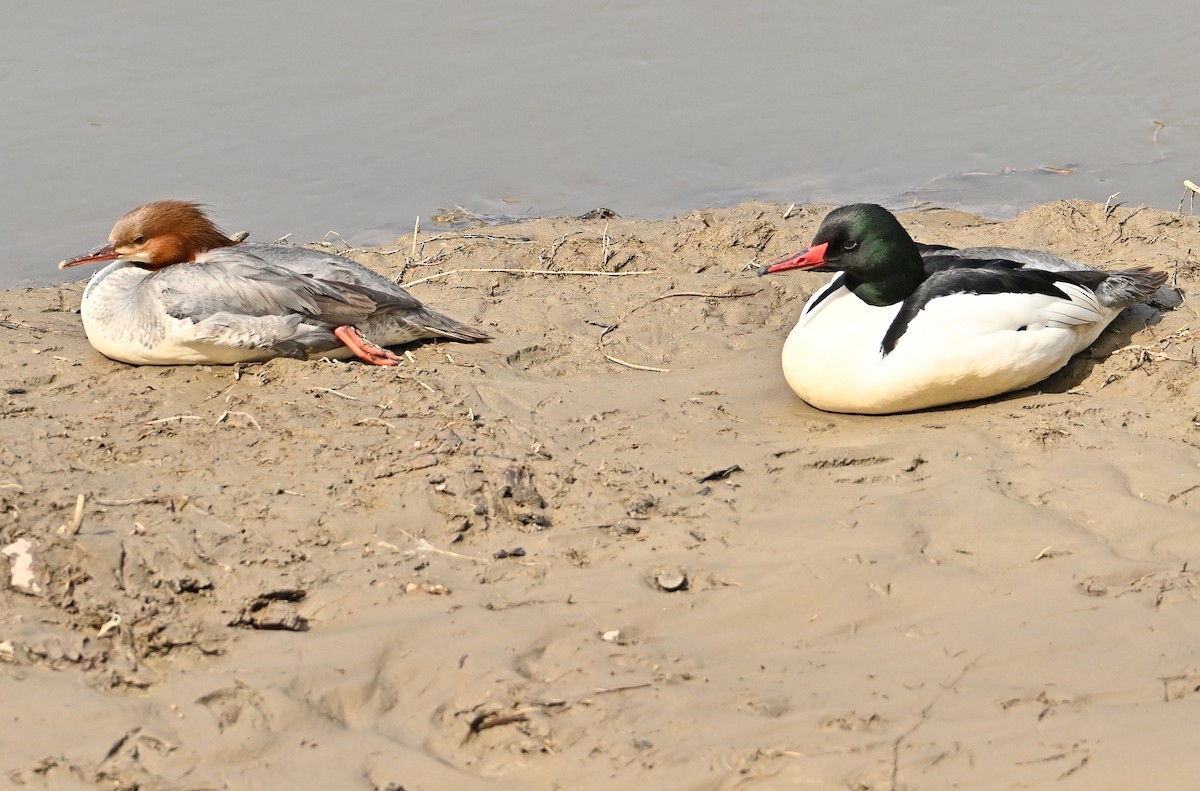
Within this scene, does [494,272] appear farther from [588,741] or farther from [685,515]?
[588,741]

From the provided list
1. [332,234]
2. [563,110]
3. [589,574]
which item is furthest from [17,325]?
[563,110]

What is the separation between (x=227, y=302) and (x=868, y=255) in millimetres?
3485

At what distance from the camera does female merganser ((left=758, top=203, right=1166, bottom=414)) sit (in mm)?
5633

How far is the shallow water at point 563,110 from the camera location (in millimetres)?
9773

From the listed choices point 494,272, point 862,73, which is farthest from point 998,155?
point 494,272

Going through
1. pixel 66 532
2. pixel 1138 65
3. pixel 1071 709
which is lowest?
pixel 1071 709

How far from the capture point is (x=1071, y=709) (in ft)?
10.8

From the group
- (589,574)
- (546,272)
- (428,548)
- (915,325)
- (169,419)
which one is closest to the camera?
(589,574)

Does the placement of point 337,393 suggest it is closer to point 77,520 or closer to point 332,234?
point 77,520

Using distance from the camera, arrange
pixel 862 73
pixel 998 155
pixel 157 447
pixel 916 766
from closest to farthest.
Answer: pixel 916 766 < pixel 157 447 < pixel 998 155 < pixel 862 73

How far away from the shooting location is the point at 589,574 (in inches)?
165

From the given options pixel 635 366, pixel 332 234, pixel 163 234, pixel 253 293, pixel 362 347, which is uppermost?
pixel 163 234

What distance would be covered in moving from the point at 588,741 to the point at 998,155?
8589mm

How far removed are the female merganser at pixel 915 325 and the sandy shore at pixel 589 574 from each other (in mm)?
172
